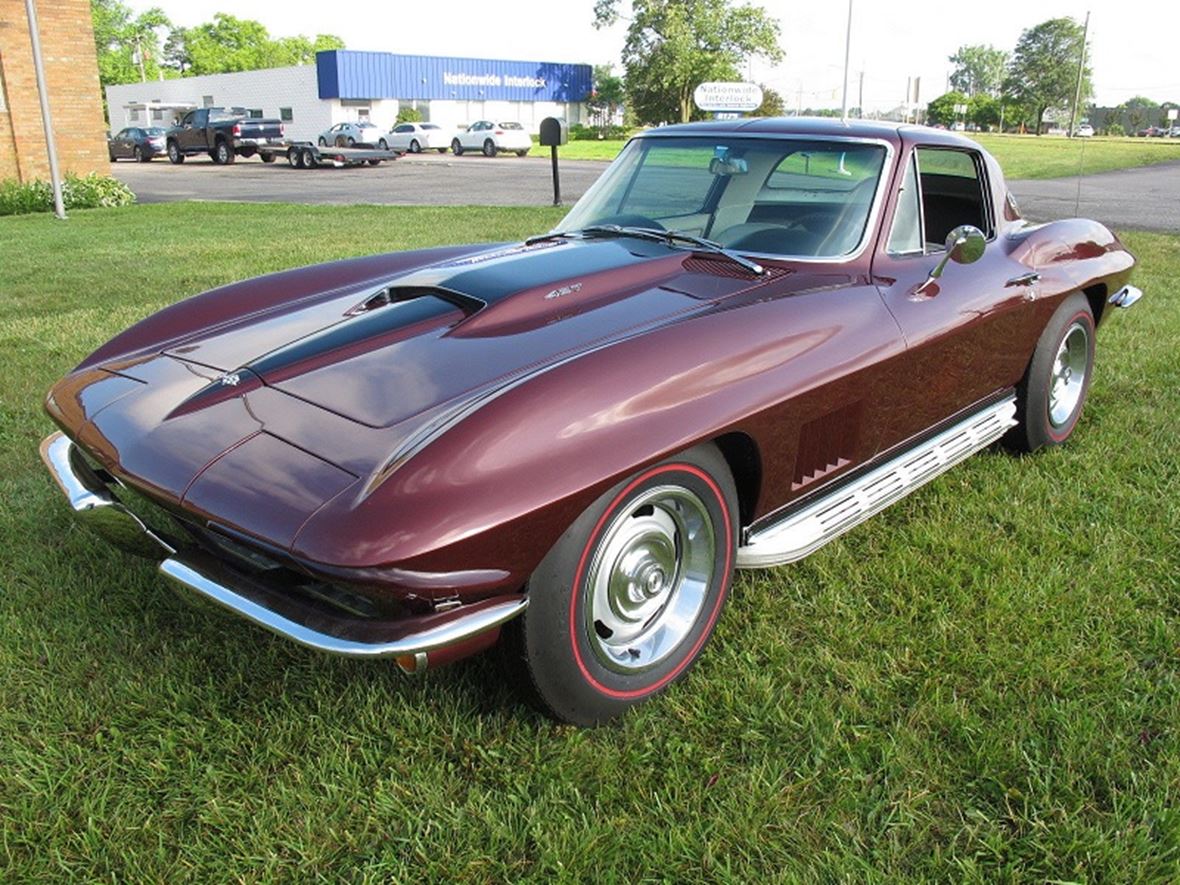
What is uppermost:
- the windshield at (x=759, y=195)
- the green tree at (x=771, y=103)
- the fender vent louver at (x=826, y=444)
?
the green tree at (x=771, y=103)

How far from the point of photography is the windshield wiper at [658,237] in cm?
312

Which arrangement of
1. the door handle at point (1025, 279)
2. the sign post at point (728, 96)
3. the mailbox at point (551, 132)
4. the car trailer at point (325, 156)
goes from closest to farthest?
the door handle at point (1025, 279) → the mailbox at point (551, 132) → the sign post at point (728, 96) → the car trailer at point (325, 156)

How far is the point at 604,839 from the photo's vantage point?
6.57 ft

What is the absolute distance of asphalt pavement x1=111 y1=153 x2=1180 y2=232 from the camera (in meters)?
14.8

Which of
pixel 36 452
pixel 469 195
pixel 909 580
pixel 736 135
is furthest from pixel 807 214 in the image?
pixel 469 195

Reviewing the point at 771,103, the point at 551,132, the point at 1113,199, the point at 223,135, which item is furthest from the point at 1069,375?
the point at 771,103

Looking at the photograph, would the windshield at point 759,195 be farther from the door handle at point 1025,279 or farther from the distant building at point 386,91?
the distant building at point 386,91

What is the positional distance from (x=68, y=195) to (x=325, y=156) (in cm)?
1234

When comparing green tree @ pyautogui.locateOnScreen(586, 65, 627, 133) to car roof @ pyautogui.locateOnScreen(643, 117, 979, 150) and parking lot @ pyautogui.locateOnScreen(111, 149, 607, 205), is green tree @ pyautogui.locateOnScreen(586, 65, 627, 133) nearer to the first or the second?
parking lot @ pyautogui.locateOnScreen(111, 149, 607, 205)

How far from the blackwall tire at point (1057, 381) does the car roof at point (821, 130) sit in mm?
847

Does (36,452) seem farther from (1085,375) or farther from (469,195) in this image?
(469,195)

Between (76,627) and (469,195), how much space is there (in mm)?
15878

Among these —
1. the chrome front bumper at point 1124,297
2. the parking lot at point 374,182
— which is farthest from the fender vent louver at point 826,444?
the parking lot at point 374,182

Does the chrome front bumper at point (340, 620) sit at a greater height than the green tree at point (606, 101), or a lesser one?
lesser
